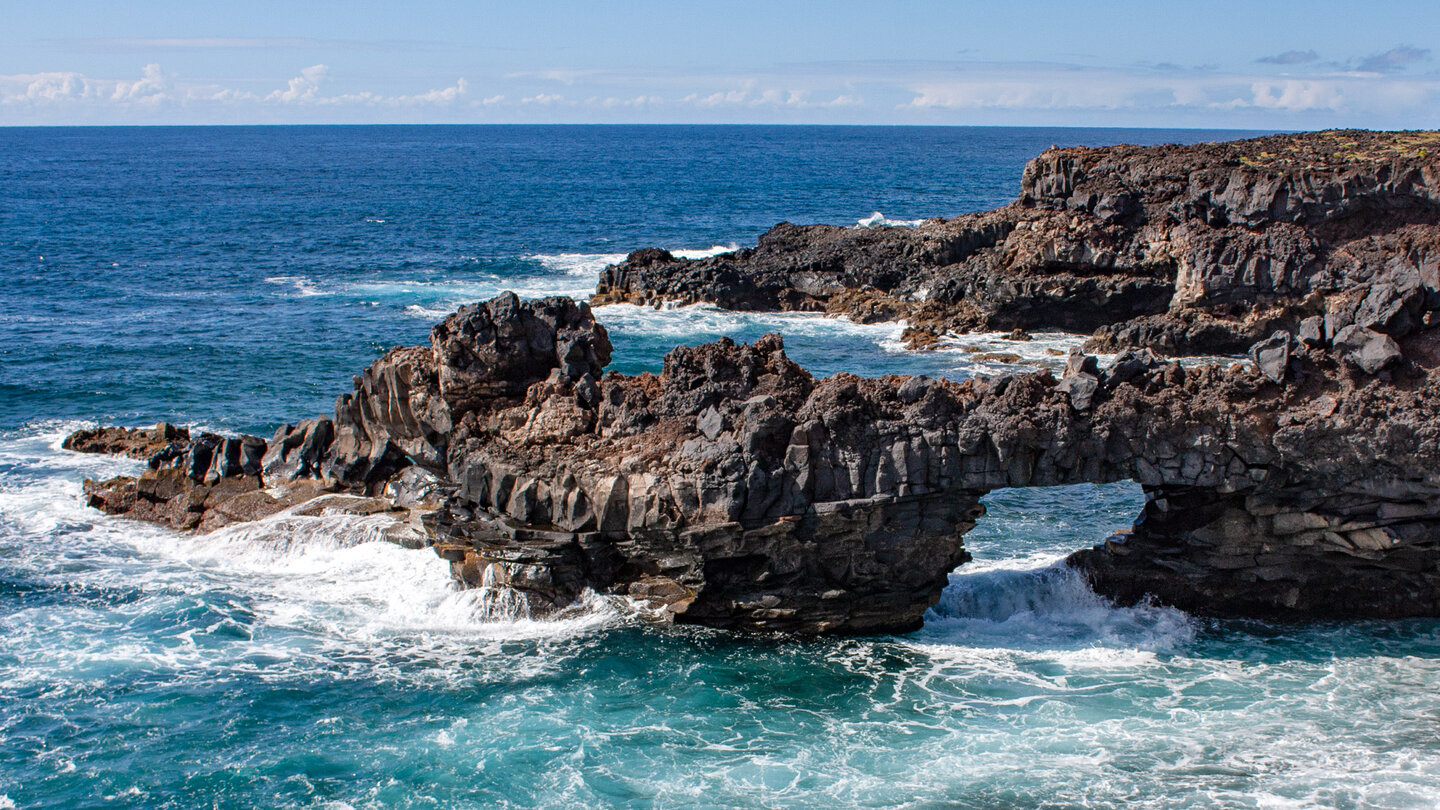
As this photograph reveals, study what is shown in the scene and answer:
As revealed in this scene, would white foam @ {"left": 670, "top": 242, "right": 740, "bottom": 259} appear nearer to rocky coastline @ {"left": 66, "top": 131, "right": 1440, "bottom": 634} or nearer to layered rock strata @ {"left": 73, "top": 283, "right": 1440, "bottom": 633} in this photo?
rocky coastline @ {"left": 66, "top": 131, "right": 1440, "bottom": 634}

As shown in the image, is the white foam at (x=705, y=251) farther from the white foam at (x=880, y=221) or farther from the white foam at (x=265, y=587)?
the white foam at (x=265, y=587)

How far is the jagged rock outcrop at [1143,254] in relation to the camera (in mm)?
54656

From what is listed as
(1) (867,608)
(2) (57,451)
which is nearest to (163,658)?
(1) (867,608)

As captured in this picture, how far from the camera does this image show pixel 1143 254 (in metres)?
59.2

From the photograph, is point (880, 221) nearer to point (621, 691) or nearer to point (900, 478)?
point (900, 478)

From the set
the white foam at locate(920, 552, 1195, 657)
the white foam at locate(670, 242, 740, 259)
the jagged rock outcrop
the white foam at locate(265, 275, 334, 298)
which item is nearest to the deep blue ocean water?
the white foam at locate(920, 552, 1195, 657)

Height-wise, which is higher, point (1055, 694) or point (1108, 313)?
point (1108, 313)

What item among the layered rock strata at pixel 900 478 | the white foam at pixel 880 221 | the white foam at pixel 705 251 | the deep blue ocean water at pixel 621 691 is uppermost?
the white foam at pixel 880 221

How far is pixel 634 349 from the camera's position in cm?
5772

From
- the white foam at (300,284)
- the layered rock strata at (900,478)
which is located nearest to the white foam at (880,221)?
the white foam at (300,284)

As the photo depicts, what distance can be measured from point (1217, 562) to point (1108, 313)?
36.1 m

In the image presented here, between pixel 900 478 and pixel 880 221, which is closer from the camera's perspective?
pixel 900 478

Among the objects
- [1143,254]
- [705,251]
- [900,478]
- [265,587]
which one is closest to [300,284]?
[705,251]

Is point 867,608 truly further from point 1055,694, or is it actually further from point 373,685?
point 373,685
